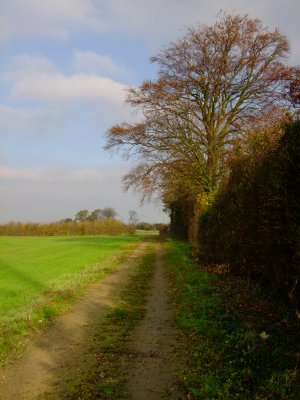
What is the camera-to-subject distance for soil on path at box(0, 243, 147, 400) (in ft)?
19.1

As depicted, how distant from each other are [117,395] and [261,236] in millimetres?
4961

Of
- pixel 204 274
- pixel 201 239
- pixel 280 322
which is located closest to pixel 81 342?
pixel 280 322

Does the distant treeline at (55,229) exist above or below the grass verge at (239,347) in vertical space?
above

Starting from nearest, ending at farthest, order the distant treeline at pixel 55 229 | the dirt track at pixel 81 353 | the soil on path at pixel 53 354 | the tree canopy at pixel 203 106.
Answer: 1. the dirt track at pixel 81 353
2. the soil on path at pixel 53 354
3. the tree canopy at pixel 203 106
4. the distant treeline at pixel 55 229

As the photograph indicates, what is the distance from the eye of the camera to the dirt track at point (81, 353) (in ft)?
18.6

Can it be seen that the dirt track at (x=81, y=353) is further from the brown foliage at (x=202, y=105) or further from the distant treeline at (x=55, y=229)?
the distant treeline at (x=55, y=229)

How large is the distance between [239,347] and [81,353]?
2.75m

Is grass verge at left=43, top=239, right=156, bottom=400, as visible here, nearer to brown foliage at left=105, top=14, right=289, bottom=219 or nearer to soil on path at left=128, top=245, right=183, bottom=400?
soil on path at left=128, top=245, right=183, bottom=400

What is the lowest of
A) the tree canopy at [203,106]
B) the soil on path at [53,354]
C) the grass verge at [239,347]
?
the soil on path at [53,354]

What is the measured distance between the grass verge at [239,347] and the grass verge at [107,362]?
0.94 m

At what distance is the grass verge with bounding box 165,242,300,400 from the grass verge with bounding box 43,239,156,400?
37.0 inches

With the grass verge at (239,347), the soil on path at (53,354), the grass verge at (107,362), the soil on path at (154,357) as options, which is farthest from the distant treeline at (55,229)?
the grass verge at (239,347)

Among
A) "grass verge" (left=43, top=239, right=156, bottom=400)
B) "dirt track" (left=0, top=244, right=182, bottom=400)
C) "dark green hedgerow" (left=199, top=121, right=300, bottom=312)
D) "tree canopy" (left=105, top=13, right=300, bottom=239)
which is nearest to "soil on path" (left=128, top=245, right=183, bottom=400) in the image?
"dirt track" (left=0, top=244, right=182, bottom=400)

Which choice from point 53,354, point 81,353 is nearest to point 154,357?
point 81,353
